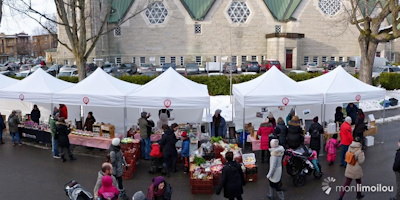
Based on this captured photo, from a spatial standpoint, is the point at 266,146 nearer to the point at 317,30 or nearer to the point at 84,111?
the point at 84,111

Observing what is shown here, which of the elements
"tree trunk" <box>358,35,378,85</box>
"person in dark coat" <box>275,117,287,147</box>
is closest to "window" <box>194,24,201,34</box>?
"tree trunk" <box>358,35,378,85</box>

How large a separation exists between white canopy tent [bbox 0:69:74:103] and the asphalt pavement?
214 cm

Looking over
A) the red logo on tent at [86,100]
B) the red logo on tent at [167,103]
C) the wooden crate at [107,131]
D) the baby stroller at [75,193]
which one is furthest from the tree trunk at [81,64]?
the baby stroller at [75,193]

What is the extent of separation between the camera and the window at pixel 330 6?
51.2m

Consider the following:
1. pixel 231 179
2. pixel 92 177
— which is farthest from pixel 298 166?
pixel 92 177

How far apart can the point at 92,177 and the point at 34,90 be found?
5909 mm

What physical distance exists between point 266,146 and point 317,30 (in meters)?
44.3

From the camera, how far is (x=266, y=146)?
37.1ft

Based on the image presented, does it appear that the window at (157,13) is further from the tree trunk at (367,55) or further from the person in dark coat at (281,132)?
the person in dark coat at (281,132)

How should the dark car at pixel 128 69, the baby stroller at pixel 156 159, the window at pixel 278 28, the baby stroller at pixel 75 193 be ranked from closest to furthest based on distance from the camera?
1. the baby stroller at pixel 75 193
2. the baby stroller at pixel 156 159
3. the dark car at pixel 128 69
4. the window at pixel 278 28

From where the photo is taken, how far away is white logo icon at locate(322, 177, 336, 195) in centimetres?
916

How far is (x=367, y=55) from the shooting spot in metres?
22.0

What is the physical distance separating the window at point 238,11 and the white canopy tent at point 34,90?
3774 centimetres

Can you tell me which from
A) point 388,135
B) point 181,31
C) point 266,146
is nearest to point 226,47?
point 181,31
